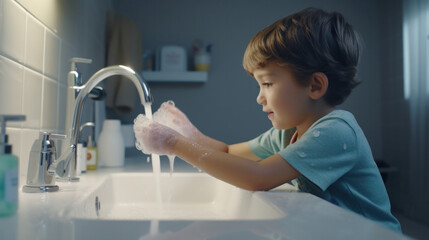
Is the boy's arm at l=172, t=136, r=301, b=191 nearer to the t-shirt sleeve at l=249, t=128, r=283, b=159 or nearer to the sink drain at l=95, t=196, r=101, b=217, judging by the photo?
the sink drain at l=95, t=196, r=101, b=217

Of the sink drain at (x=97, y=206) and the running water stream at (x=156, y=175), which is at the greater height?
the running water stream at (x=156, y=175)

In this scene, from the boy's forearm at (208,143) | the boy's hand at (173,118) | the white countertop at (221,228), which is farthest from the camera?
the boy's forearm at (208,143)

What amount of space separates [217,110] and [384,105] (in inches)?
47.5

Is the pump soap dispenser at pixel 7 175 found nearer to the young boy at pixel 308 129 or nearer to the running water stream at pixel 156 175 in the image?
the running water stream at pixel 156 175

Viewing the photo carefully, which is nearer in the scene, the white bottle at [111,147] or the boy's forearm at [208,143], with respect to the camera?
the boy's forearm at [208,143]

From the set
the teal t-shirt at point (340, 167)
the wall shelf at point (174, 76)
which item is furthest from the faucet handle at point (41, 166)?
the wall shelf at point (174, 76)

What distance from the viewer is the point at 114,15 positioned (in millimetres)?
2176

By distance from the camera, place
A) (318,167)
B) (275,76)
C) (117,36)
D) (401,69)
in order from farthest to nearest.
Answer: (401,69) → (117,36) → (275,76) → (318,167)

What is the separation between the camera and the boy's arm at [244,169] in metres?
0.75

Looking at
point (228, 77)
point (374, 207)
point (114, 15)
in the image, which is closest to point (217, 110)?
point (228, 77)

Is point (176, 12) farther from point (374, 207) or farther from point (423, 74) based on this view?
point (374, 207)

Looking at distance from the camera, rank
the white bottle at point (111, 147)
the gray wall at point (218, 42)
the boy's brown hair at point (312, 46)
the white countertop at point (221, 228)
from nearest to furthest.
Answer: the white countertop at point (221, 228)
the boy's brown hair at point (312, 46)
the white bottle at point (111, 147)
the gray wall at point (218, 42)

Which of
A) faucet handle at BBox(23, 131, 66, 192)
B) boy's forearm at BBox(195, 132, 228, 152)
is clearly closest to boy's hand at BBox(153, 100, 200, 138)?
boy's forearm at BBox(195, 132, 228, 152)

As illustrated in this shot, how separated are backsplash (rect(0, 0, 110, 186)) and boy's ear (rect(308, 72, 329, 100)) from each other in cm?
65
